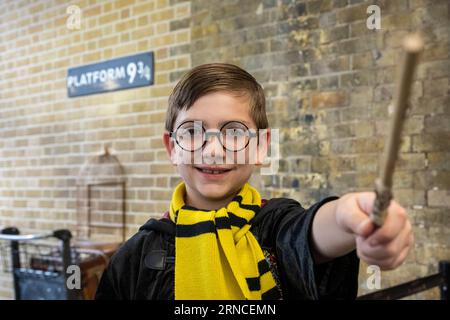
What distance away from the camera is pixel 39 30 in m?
3.34

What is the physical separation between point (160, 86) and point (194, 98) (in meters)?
2.00

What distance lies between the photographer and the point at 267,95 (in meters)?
2.28

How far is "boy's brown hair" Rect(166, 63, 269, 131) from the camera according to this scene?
0.78 meters

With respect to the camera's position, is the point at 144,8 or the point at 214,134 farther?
the point at 144,8

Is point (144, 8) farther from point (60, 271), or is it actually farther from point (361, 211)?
point (361, 211)

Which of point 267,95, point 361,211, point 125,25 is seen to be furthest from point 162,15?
point 361,211

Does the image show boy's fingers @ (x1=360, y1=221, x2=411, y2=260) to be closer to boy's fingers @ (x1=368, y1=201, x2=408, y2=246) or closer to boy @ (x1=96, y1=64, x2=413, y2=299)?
boy's fingers @ (x1=368, y1=201, x2=408, y2=246)

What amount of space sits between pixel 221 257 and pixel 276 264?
0.09 meters

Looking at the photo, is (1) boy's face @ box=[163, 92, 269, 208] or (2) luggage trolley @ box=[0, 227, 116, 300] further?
(2) luggage trolley @ box=[0, 227, 116, 300]

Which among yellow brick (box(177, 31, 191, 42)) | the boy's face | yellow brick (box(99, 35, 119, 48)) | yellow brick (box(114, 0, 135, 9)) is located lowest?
the boy's face

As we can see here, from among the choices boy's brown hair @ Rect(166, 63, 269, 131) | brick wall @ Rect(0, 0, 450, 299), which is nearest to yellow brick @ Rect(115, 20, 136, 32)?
brick wall @ Rect(0, 0, 450, 299)

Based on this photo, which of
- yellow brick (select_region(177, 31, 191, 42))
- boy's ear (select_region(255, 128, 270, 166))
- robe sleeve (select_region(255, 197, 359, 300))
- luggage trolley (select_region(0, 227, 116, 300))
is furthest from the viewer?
yellow brick (select_region(177, 31, 191, 42))

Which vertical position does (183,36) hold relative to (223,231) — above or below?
above

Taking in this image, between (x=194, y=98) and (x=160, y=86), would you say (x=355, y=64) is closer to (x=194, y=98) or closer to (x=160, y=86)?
(x=160, y=86)
